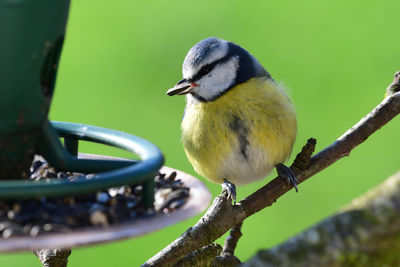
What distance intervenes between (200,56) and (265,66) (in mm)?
2829

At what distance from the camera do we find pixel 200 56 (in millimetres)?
3033

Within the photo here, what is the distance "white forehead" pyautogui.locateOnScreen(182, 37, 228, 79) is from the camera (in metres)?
3.03

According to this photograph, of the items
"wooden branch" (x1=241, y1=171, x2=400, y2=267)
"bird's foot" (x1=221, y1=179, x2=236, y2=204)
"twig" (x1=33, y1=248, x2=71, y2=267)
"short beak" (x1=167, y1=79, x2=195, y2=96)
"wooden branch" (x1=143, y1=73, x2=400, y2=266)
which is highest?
"short beak" (x1=167, y1=79, x2=195, y2=96)

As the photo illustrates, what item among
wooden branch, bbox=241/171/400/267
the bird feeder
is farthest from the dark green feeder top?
wooden branch, bbox=241/171/400/267

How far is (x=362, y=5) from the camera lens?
6570 millimetres

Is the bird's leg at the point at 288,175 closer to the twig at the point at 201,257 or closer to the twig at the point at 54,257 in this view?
the twig at the point at 201,257

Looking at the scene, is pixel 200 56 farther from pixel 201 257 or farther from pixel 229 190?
pixel 201 257

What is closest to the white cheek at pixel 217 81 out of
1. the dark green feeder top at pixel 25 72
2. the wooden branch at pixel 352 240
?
the dark green feeder top at pixel 25 72

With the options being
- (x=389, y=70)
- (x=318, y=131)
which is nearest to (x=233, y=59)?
(x=318, y=131)

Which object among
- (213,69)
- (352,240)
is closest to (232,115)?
(213,69)

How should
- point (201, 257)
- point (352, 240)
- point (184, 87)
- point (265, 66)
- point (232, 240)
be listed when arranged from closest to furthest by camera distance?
point (352, 240) → point (201, 257) → point (232, 240) → point (184, 87) → point (265, 66)

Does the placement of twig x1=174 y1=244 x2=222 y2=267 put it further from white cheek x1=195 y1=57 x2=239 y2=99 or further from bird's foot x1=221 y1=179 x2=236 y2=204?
white cheek x1=195 y1=57 x2=239 y2=99

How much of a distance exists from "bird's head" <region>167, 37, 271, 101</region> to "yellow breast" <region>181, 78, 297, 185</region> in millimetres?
43

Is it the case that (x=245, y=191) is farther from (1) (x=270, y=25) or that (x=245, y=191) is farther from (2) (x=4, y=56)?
(2) (x=4, y=56)
